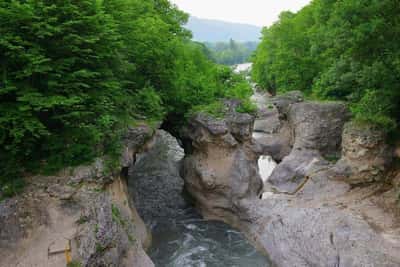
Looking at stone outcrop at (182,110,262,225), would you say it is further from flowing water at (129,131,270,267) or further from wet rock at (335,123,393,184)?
wet rock at (335,123,393,184)

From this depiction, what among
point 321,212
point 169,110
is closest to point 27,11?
point 169,110

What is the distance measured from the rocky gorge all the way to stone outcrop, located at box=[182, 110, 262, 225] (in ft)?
0.17

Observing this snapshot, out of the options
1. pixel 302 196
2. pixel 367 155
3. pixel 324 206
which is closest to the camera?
pixel 324 206

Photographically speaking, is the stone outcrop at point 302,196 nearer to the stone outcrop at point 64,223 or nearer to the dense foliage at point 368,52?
the dense foliage at point 368,52

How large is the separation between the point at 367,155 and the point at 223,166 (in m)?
6.66

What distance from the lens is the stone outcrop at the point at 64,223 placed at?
8508mm

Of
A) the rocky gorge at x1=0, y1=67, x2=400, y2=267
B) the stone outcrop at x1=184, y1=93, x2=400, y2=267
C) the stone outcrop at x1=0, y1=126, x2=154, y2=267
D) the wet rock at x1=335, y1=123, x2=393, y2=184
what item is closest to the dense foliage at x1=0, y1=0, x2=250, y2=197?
the stone outcrop at x1=0, y1=126, x2=154, y2=267

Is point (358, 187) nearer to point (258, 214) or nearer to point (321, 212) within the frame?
point (321, 212)

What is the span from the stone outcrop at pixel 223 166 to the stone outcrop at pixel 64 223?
22.1 ft

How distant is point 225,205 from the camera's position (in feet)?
54.2

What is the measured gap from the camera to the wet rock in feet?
49.5

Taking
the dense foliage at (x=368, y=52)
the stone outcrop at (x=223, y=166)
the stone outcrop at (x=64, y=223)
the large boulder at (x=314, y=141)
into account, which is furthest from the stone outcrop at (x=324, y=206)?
the stone outcrop at (x=64, y=223)

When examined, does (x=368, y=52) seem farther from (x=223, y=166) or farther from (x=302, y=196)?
(x=223, y=166)

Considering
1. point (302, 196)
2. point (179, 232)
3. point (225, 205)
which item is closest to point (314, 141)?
point (302, 196)
